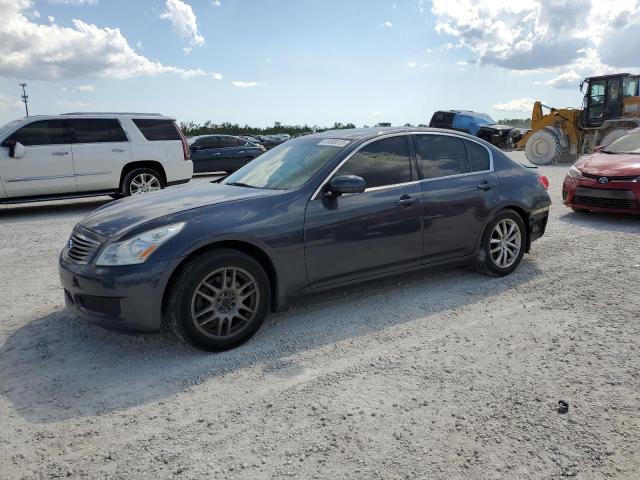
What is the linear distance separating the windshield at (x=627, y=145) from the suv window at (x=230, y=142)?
451 inches

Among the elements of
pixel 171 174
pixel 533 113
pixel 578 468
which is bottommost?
pixel 578 468

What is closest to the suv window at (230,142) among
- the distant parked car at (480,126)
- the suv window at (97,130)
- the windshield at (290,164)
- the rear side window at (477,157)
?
the suv window at (97,130)

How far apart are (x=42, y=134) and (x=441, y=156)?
7770 millimetres

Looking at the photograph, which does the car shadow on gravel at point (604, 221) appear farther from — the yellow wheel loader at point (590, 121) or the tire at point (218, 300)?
the yellow wheel loader at point (590, 121)

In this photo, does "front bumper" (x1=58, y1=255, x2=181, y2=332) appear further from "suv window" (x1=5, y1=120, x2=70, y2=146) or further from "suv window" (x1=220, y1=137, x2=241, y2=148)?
"suv window" (x1=220, y1=137, x2=241, y2=148)

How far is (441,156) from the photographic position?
16.3ft

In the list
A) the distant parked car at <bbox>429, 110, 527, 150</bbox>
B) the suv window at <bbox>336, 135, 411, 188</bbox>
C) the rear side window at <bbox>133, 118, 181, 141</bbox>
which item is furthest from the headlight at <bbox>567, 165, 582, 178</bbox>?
the distant parked car at <bbox>429, 110, 527, 150</bbox>

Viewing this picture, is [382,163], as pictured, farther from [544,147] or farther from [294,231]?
[544,147]

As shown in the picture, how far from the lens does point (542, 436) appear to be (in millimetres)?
2658

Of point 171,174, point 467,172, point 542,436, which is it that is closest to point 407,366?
point 542,436

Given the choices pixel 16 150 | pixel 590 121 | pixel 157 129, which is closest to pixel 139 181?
pixel 157 129

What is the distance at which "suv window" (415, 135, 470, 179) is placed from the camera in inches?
190

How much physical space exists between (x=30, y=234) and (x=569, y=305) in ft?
24.4

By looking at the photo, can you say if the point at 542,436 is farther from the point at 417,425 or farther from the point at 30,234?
the point at 30,234
